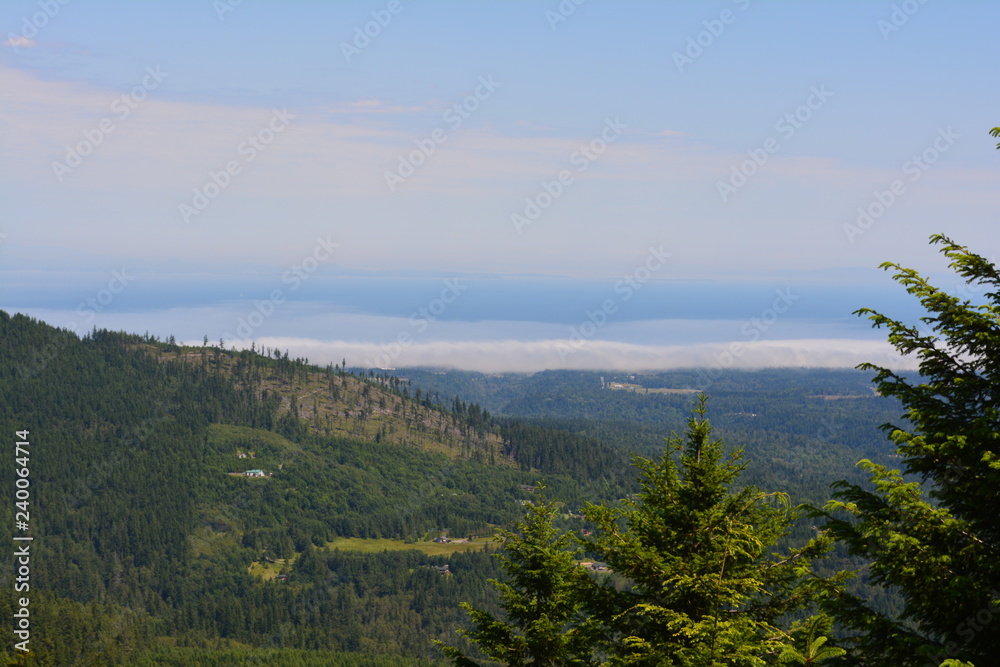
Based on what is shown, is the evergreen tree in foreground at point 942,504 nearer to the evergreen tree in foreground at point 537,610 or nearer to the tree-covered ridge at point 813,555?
the tree-covered ridge at point 813,555

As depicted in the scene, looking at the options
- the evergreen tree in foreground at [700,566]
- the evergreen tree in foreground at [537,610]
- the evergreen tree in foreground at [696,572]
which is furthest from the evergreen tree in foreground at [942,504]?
the evergreen tree in foreground at [537,610]

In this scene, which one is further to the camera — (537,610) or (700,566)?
(537,610)

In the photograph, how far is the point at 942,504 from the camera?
15.4 metres

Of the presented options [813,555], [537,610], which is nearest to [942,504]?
[813,555]

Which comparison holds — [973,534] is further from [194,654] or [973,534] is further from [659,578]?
[194,654]

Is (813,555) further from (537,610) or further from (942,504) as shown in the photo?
(537,610)

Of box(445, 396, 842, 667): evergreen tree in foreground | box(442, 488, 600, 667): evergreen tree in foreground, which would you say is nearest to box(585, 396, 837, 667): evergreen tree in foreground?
box(445, 396, 842, 667): evergreen tree in foreground

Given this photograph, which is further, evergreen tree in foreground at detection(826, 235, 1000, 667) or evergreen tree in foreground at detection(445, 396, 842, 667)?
evergreen tree in foreground at detection(445, 396, 842, 667)

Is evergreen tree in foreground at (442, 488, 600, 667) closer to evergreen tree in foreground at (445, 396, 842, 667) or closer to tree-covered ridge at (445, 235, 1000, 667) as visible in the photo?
tree-covered ridge at (445, 235, 1000, 667)

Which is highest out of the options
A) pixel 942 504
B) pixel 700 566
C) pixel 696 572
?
pixel 942 504

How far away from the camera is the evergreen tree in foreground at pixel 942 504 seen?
1398 centimetres

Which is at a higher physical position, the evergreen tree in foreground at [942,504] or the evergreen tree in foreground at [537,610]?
the evergreen tree in foreground at [942,504]

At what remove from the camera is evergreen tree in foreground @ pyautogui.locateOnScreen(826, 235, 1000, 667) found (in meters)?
14.0

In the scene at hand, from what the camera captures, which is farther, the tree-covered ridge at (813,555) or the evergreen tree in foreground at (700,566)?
the evergreen tree in foreground at (700,566)
